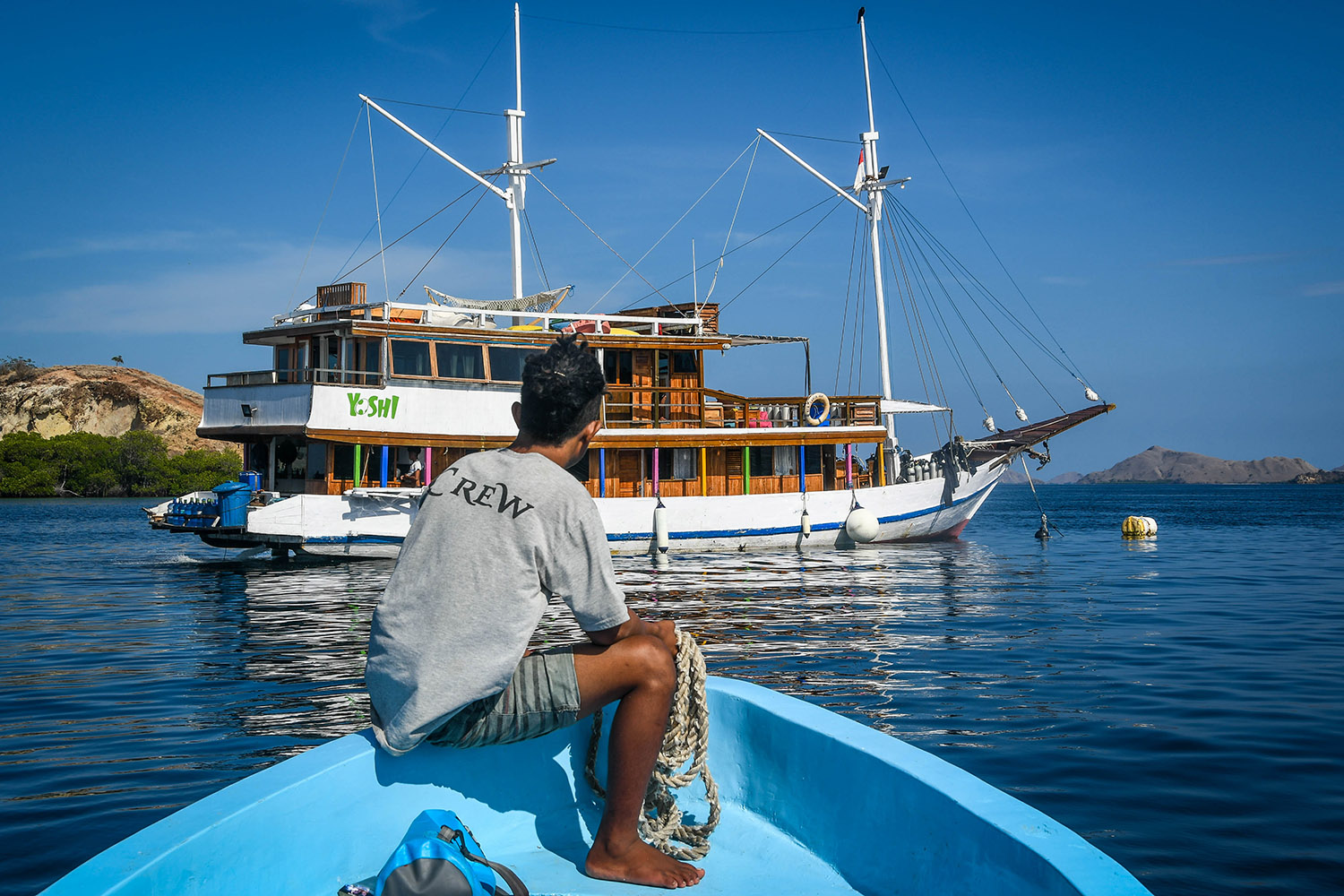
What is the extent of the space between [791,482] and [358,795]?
21.4 metres

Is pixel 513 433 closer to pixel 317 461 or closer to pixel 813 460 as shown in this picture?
pixel 317 461

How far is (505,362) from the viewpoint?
21.0 m

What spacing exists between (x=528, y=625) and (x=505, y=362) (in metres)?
18.8

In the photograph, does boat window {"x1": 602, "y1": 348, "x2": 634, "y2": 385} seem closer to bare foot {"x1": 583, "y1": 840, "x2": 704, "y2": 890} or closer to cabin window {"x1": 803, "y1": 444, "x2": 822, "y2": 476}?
cabin window {"x1": 803, "y1": 444, "x2": 822, "y2": 476}

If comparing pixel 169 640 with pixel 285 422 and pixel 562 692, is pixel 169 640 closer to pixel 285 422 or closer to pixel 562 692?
pixel 285 422

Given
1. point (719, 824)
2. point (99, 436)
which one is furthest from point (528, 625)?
point (99, 436)

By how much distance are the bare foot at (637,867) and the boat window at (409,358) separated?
18077mm

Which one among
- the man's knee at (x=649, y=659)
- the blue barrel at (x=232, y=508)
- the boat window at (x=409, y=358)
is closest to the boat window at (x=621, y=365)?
the boat window at (x=409, y=358)

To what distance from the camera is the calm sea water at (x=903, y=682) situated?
5016 millimetres

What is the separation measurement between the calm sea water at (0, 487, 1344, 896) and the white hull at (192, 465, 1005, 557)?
0.88 m

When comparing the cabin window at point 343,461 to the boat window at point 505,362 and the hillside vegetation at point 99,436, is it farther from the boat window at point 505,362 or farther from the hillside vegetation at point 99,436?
the hillside vegetation at point 99,436

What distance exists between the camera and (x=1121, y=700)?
7.76 m

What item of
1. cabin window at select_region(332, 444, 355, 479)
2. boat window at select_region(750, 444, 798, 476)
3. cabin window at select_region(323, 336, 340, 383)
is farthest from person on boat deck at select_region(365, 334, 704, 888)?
boat window at select_region(750, 444, 798, 476)

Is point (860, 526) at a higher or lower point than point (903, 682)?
A: higher
